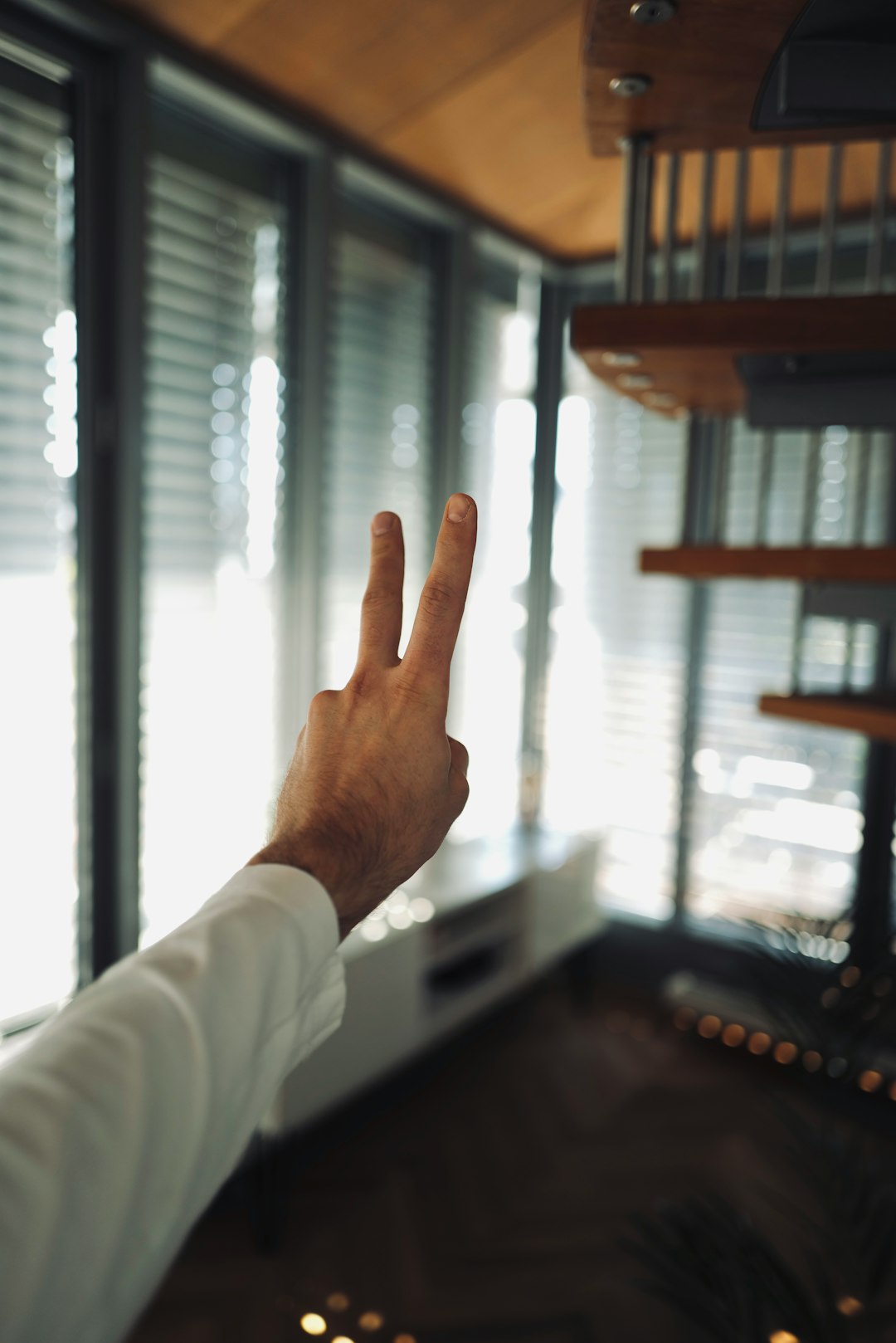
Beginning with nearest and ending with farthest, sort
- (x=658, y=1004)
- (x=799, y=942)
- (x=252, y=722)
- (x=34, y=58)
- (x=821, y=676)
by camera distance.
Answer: (x=34, y=58), (x=799, y=942), (x=252, y=722), (x=821, y=676), (x=658, y=1004)

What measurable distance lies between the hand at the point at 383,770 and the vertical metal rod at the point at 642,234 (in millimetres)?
753

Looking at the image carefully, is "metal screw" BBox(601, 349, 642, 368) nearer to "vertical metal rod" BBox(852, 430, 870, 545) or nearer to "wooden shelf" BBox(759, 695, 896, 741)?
"vertical metal rod" BBox(852, 430, 870, 545)

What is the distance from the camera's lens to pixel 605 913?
3846 millimetres

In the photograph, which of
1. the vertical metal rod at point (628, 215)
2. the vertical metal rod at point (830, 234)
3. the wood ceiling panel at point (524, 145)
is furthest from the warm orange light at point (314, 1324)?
the wood ceiling panel at point (524, 145)

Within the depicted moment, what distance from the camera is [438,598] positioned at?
0.74m

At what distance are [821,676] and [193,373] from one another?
225 centimetres

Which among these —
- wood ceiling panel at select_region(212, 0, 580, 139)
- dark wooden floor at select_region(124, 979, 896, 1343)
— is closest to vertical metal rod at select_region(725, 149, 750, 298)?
wood ceiling panel at select_region(212, 0, 580, 139)

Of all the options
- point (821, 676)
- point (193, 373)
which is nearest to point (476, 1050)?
point (821, 676)

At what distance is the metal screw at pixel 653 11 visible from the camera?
895 mm

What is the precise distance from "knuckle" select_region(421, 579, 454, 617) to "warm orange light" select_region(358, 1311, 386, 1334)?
6.60 ft

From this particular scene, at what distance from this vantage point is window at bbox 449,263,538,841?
349cm

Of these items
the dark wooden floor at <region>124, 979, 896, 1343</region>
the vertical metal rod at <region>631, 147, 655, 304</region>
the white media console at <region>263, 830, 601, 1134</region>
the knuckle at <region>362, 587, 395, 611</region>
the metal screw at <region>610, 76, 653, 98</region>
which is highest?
the metal screw at <region>610, 76, 653, 98</region>

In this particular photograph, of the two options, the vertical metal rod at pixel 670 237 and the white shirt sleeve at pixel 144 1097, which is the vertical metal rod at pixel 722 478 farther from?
the white shirt sleeve at pixel 144 1097

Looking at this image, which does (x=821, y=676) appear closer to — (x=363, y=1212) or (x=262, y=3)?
(x=363, y=1212)
